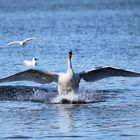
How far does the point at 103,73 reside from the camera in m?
25.4

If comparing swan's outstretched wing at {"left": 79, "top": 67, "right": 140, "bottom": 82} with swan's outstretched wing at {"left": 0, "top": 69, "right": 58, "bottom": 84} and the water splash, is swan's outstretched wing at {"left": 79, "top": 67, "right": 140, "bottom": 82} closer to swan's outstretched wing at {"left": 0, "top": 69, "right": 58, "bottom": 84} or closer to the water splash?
the water splash

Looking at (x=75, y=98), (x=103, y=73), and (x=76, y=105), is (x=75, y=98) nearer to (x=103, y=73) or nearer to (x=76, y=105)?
(x=76, y=105)

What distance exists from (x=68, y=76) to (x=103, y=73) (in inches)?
→ 59.9

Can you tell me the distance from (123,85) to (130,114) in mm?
5867

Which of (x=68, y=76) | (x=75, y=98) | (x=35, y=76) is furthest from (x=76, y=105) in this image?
(x=35, y=76)

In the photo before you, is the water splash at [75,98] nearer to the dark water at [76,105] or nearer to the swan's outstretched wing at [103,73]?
the dark water at [76,105]

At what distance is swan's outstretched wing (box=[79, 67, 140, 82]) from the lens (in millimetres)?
24938

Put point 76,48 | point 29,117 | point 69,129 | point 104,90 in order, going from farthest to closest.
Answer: point 76,48
point 104,90
point 29,117
point 69,129

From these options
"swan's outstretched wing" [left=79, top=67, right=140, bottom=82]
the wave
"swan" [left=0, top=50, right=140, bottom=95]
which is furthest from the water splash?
"swan's outstretched wing" [left=79, top=67, right=140, bottom=82]

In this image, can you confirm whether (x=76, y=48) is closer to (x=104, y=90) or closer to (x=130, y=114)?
(x=104, y=90)

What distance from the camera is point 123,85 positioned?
92.0 ft

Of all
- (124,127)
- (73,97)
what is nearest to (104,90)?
(73,97)

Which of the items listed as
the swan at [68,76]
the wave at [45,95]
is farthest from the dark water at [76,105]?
the swan at [68,76]

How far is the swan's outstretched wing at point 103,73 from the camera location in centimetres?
2494
